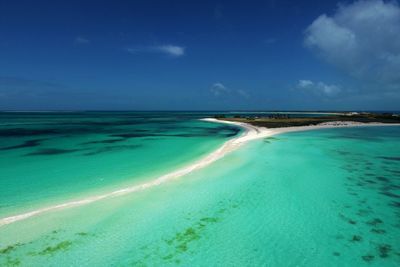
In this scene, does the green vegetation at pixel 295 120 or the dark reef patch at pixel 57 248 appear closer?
the dark reef patch at pixel 57 248

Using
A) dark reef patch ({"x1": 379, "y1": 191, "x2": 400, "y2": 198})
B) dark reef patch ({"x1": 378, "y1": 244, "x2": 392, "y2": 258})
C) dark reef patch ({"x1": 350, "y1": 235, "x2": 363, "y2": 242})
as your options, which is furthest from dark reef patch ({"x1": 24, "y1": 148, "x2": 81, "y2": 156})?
dark reef patch ({"x1": 379, "y1": 191, "x2": 400, "y2": 198})

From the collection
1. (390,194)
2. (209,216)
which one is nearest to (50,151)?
(209,216)

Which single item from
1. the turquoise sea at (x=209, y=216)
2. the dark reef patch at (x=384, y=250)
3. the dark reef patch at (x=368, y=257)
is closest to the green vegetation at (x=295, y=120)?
the turquoise sea at (x=209, y=216)

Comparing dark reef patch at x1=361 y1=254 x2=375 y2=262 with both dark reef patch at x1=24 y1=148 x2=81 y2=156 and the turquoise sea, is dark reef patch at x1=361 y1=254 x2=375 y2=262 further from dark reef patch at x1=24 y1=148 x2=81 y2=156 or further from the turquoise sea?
dark reef patch at x1=24 y1=148 x2=81 y2=156

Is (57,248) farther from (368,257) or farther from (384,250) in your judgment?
(384,250)

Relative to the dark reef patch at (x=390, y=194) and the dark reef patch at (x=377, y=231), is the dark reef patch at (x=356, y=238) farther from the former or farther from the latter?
the dark reef patch at (x=390, y=194)

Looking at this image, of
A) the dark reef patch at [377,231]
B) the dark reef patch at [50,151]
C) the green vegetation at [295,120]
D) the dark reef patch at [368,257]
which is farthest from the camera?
the green vegetation at [295,120]

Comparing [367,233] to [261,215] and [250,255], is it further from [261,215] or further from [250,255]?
[250,255]

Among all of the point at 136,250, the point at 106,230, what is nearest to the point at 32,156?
the point at 106,230

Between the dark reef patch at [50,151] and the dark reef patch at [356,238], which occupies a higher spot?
the dark reef patch at [50,151]

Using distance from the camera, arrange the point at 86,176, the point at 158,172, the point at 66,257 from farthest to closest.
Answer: the point at 158,172 < the point at 86,176 < the point at 66,257

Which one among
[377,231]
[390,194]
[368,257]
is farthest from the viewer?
[390,194]
